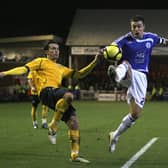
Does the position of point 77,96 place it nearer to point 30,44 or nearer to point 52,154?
point 30,44

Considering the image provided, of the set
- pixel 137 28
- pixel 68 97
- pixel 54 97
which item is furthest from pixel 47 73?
pixel 137 28

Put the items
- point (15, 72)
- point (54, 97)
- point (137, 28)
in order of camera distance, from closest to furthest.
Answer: point (15, 72)
point (137, 28)
point (54, 97)

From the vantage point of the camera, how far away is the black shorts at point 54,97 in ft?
32.5

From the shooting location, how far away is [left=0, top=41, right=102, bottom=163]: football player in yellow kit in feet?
32.1

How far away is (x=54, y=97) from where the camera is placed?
9945 millimetres

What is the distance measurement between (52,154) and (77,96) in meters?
25.5

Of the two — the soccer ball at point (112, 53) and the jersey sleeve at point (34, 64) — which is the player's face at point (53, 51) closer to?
the jersey sleeve at point (34, 64)

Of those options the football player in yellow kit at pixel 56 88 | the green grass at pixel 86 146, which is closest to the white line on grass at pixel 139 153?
the green grass at pixel 86 146

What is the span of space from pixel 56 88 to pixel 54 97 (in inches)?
9.3

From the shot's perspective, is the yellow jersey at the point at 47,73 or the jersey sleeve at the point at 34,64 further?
the yellow jersey at the point at 47,73

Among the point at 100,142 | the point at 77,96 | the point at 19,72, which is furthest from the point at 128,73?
the point at 77,96

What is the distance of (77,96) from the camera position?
36438 mm

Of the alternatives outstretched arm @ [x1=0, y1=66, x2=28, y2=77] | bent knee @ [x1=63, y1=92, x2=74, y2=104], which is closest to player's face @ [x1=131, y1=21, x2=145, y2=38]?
bent knee @ [x1=63, y1=92, x2=74, y2=104]

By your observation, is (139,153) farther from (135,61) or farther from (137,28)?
(137,28)
